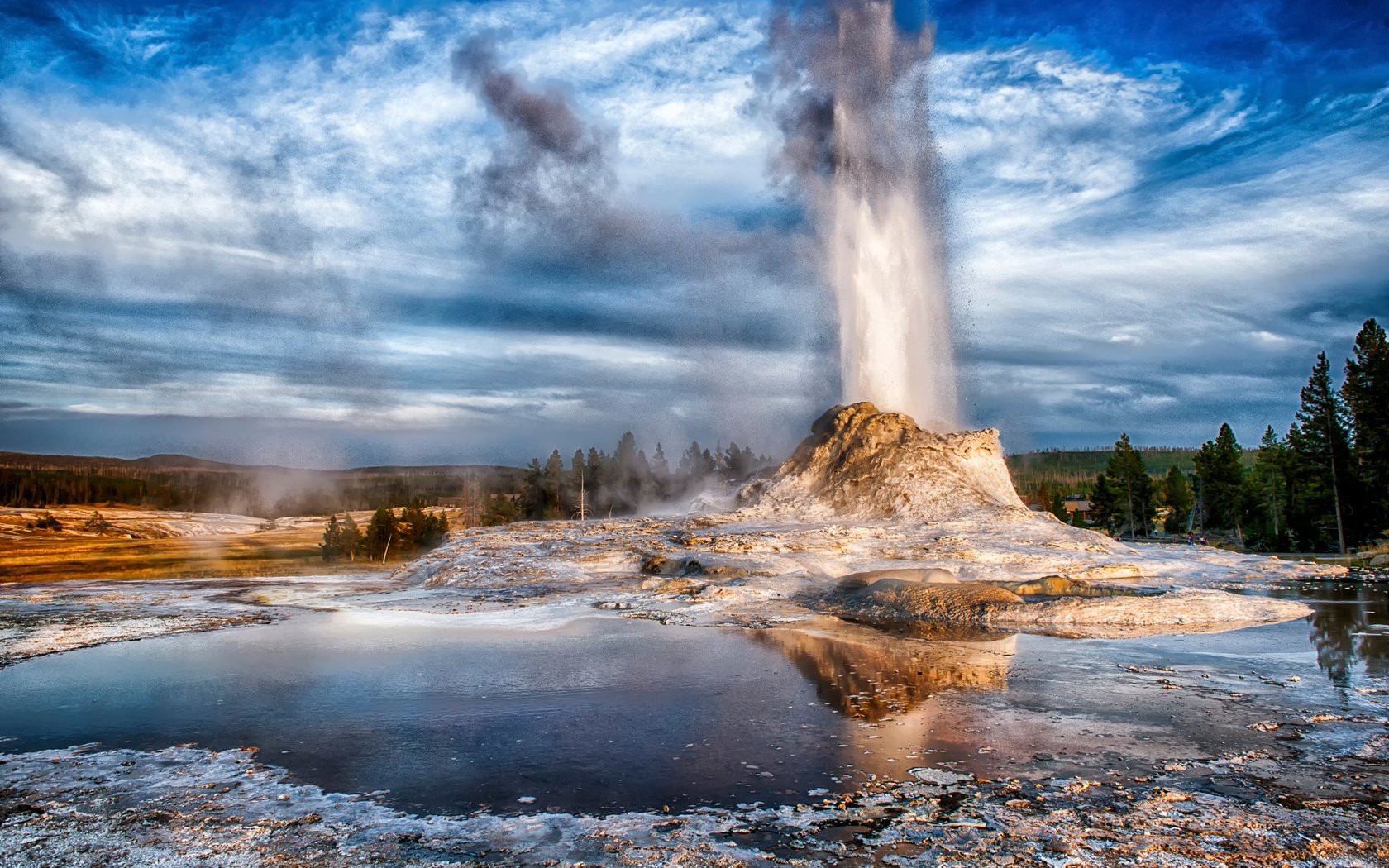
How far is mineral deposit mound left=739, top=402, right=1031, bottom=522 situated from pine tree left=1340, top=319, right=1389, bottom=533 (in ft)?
73.5

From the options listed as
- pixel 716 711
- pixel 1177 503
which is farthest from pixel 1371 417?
pixel 716 711

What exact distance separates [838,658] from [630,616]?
7.02 metres

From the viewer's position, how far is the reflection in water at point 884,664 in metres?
11.2

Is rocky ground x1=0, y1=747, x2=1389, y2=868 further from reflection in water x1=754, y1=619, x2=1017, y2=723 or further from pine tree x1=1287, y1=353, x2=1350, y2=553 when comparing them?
pine tree x1=1287, y1=353, x2=1350, y2=553

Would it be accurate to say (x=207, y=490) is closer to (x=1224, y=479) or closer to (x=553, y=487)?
(x=553, y=487)

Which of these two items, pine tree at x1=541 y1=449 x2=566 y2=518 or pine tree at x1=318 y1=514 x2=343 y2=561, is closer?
pine tree at x1=318 y1=514 x2=343 y2=561

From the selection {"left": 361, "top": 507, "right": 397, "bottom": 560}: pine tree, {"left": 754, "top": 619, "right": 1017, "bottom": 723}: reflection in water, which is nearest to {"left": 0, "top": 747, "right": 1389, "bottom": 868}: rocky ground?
{"left": 754, "top": 619, "right": 1017, "bottom": 723}: reflection in water

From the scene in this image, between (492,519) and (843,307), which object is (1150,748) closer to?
(843,307)

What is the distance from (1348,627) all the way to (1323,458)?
137ft

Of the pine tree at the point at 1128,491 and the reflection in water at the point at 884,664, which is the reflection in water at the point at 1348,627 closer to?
the reflection in water at the point at 884,664

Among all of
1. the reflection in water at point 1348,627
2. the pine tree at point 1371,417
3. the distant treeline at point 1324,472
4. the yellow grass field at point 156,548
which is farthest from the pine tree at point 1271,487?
the yellow grass field at point 156,548

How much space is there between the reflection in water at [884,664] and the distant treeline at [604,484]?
51156mm

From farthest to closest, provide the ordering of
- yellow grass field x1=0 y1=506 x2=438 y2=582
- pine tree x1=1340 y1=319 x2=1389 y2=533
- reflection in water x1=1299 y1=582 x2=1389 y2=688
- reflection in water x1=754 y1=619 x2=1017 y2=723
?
pine tree x1=1340 y1=319 x2=1389 y2=533
yellow grass field x1=0 y1=506 x2=438 y2=582
reflection in water x1=1299 y1=582 x2=1389 y2=688
reflection in water x1=754 y1=619 x2=1017 y2=723

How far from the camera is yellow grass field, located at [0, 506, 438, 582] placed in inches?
1741
